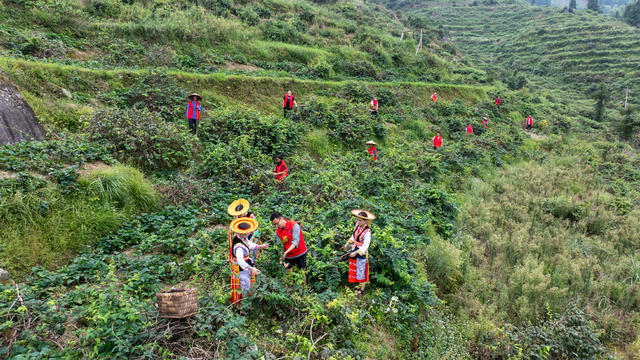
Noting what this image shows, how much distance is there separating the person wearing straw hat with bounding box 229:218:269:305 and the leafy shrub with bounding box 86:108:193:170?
483cm

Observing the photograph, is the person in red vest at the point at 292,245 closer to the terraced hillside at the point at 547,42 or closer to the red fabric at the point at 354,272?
the red fabric at the point at 354,272

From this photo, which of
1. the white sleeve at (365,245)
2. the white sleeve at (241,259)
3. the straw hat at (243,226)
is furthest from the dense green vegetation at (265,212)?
the straw hat at (243,226)

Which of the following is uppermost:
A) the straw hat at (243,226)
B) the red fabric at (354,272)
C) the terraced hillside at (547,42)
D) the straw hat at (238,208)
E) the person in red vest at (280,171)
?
the terraced hillside at (547,42)

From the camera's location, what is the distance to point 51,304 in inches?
140

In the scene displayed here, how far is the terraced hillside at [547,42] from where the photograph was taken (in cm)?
4841

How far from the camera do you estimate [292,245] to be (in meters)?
5.18

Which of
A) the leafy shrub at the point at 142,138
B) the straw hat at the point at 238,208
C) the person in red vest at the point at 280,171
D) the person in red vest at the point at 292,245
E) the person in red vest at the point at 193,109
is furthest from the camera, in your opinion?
the person in red vest at the point at 193,109

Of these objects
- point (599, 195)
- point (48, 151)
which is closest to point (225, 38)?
point (48, 151)

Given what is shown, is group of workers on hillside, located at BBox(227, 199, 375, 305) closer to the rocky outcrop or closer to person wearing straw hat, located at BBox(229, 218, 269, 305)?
person wearing straw hat, located at BBox(229, 218, 269, 305)

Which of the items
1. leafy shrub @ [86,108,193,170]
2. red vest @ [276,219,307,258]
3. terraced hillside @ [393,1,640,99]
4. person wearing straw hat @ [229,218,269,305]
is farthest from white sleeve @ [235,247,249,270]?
terraced hillside @ [393,1,640,99]

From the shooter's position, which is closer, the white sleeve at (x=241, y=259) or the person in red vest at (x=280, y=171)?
the white sleeve at (x=241, y=259)

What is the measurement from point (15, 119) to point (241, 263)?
6909 mm

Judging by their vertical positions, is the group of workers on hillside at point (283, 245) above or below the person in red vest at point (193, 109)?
below

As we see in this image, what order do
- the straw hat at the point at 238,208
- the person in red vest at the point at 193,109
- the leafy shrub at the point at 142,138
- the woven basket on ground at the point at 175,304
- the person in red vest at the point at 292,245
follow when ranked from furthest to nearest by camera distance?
the person in red vest at the point at 193,109
the leafy shrub at the point at 142,138
the person in red vest at the point at 292,245
the straw hat at the point at 238,208
the woven basket on ground at the point at 175,304
